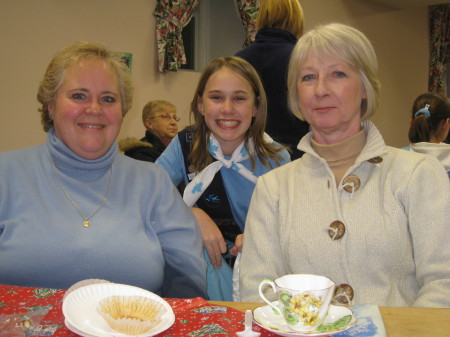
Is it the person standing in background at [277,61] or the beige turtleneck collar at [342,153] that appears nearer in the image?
the beige turtleneck collar at [342,153]

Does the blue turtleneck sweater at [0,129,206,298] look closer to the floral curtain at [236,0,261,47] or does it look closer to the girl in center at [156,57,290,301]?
the girl in center at [156,57,290,301]

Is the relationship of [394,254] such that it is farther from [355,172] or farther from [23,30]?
[23,30]

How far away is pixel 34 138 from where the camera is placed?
13.4 feet

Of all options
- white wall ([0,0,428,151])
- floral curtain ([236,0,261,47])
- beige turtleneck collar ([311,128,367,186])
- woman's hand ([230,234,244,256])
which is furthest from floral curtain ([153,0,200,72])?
beige turtleneck collar ([311,128,367,186])

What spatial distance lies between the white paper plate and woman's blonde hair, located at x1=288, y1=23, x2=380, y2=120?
35.0 inches

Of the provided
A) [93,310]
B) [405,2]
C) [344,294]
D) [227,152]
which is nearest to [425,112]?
[227,152]

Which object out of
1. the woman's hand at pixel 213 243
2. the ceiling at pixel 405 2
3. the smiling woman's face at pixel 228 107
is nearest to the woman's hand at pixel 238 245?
the woman's hand at pixel 213 243

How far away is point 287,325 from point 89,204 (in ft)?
2.76

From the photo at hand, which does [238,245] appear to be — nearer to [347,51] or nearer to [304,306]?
[347,51]

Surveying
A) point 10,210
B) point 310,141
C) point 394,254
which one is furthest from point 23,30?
point 394,254

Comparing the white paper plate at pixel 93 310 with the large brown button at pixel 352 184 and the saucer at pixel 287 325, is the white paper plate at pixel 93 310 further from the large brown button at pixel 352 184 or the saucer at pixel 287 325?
the large brown button at pixel 352 184

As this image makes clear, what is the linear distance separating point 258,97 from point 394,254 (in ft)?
3.54

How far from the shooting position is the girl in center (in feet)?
6.91

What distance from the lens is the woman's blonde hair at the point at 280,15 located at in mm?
2555
